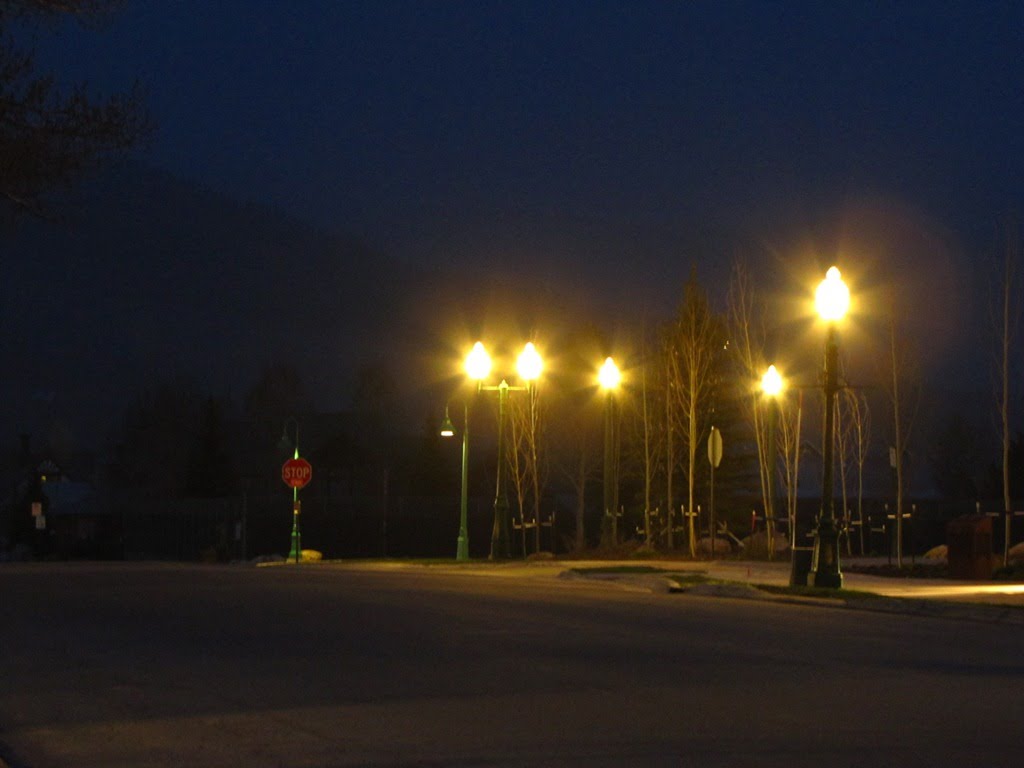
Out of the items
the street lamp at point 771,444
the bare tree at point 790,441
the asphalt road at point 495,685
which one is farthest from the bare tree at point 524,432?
the asphalt road at point 495,685

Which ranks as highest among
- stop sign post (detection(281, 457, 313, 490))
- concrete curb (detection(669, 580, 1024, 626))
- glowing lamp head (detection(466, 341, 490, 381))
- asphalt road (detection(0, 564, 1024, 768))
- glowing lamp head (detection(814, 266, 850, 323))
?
glowing lamp head (detection(466, 341, 490, 381))

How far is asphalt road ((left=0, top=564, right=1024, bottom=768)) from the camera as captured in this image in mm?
10484

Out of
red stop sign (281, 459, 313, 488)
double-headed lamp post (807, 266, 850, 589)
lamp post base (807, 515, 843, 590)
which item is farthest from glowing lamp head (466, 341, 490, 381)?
lamp post base (807, 515, 843, 590)

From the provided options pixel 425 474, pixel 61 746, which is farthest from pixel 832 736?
pixel 425 474

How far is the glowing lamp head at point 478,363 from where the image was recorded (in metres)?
42.2

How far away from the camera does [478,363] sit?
139ft

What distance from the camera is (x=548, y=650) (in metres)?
16.3

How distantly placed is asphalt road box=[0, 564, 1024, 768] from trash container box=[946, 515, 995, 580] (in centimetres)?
791

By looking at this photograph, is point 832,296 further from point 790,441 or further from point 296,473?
point 296,473

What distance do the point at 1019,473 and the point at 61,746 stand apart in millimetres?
64659

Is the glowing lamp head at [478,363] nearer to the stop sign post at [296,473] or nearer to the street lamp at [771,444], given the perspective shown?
the stop sign post at [296,473]

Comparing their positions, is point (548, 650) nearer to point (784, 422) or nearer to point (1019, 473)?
point (784, 422)

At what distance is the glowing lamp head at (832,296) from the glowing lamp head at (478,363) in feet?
54.3

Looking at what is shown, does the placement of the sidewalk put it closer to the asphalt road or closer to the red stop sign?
the asphalt road
